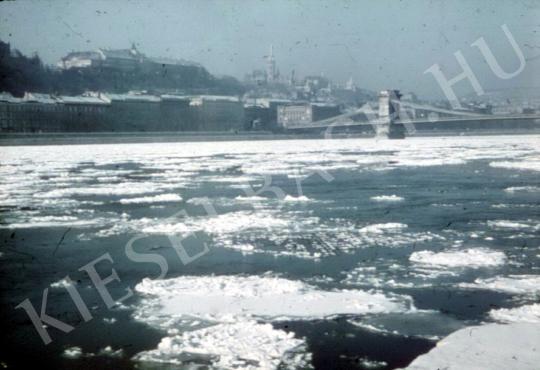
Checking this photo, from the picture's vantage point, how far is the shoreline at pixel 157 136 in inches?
1524

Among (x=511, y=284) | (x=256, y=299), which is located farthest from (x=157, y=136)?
(x=511, y=284)

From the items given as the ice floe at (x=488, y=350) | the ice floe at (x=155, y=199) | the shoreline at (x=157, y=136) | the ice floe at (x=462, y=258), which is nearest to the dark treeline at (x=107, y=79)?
the shoreline at (x=157, y=136)

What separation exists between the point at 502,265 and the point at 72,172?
14.7 meters

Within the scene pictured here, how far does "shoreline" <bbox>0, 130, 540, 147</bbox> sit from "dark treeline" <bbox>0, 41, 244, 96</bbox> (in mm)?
5578

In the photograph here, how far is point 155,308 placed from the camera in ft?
13.3

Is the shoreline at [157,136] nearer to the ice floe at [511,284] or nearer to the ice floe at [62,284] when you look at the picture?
the ice floe at [62,284]

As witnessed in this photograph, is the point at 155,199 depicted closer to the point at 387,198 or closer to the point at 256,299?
the point at 387,198

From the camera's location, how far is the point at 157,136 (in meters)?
49.2

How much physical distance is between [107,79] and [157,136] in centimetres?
2376

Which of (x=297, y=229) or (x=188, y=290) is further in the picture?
(x=297, y=229)

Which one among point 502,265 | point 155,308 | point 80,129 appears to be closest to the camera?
point 155,308

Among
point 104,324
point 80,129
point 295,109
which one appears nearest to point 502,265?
point 104,324

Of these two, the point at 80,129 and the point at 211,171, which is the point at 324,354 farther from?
the point at 80,129

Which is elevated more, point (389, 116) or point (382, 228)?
point (389, 116)
